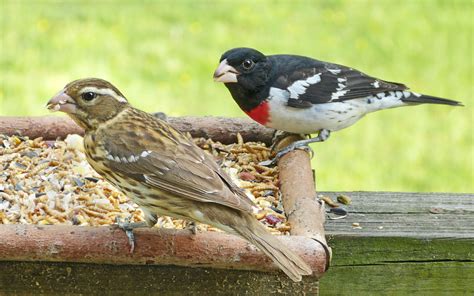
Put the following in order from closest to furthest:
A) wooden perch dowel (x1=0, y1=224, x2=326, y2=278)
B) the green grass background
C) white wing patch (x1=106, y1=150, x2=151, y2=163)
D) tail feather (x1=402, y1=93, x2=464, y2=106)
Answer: wooden perch dowel (x1=0, y1=224, x2=326, y2=278), white wing patch (x1=106, y1=150, x2=151, y2=163), tail feather (x1=402, y1=93, x2=464, y2=106), the green grass background

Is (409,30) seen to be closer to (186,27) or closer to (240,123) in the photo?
(186,27)

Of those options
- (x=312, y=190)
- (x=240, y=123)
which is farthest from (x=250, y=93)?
(x=312, y=190)

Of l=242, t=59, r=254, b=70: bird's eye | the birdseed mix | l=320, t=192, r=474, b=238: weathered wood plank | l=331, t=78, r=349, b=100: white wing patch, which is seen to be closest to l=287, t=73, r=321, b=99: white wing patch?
l=331, t=78, r=349, b=100: white wing patch

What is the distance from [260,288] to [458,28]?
24.0ft

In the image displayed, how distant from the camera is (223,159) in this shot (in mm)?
5238

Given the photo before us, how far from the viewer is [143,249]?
Result: 12.7ft

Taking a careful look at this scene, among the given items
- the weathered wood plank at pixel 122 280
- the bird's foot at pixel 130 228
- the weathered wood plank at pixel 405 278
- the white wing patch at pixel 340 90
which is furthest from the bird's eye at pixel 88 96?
the white wing patch at pixel 340 90

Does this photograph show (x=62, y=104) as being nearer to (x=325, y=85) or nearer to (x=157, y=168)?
(x=157, y=168)

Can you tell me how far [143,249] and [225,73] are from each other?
2313mm

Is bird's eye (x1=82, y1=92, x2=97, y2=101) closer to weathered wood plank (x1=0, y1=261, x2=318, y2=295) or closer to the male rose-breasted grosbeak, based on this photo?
weathered wood plank (x1=0, y1=261, x2=318, y2=295)

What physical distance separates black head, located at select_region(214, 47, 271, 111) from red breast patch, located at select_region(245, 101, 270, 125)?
0.05 metres

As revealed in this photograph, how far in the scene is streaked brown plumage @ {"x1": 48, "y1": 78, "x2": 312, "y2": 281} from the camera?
3977 millimetres

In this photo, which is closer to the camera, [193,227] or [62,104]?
[193,227]

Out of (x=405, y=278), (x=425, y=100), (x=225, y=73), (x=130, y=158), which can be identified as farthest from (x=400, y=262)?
(x=425, y=100)
